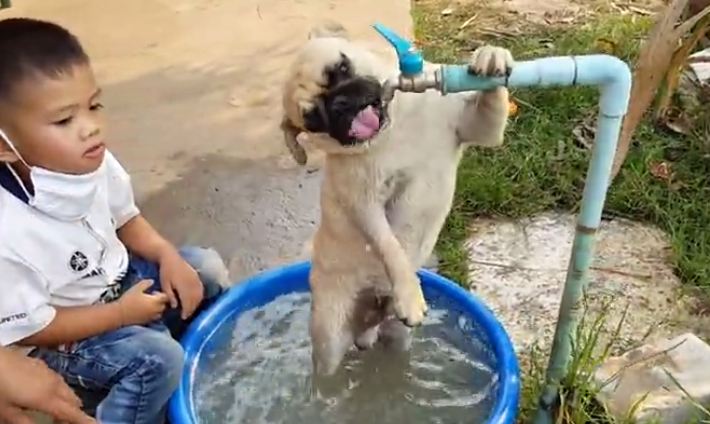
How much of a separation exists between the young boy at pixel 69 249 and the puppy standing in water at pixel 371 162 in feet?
1.17

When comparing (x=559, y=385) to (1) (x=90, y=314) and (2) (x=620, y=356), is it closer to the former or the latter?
(2) (x=620, y=356)

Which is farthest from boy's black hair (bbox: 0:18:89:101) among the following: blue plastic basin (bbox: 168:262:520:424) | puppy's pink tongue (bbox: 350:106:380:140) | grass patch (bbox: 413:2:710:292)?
grass patch (bbox: 413:2:710:292)

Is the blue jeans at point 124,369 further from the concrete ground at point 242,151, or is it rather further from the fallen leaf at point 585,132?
the fallen leaf at point 585,132

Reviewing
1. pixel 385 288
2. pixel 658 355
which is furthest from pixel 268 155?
pixel 658 355

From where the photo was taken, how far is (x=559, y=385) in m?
2.28

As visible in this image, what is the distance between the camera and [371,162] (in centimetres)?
206

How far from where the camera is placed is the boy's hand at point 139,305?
7.23 feet

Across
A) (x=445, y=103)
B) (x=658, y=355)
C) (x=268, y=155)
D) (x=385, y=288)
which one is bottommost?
(x=268, y=155)

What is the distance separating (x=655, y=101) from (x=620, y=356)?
1.07 metres

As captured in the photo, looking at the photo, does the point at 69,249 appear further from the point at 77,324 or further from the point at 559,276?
the point at 559,276

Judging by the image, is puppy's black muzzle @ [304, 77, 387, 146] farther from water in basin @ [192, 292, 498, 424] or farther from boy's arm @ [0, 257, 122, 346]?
water in basin @ [192, 292, 498, 424]

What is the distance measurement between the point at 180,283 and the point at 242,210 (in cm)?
82

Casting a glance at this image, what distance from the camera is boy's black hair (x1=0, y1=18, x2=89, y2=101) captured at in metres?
2.02

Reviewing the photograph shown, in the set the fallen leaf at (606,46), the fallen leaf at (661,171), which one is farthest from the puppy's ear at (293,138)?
the fallen leaf at (606,46)
